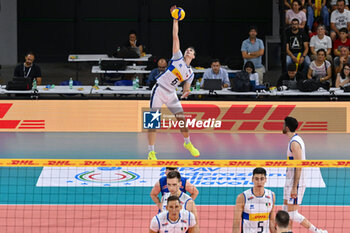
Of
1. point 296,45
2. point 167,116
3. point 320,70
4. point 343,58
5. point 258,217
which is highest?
point 296,45

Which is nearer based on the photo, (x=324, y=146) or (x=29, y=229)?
(x=29, y=229)

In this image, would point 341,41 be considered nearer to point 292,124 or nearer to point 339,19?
point 339,19

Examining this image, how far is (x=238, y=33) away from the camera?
110ft

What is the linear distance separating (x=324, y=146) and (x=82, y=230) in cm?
877

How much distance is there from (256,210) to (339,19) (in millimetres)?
15994

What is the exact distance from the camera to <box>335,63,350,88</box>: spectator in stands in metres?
22.4

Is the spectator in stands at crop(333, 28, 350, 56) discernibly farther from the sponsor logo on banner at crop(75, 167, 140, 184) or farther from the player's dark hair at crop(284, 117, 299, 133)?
the player's dark hair at crop(284, 117, 299, 133)

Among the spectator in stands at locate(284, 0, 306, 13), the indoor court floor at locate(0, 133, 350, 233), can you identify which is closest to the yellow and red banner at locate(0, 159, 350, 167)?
the indoor court floor at locate(0, 133, 350, 233)

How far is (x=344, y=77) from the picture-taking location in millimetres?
22562

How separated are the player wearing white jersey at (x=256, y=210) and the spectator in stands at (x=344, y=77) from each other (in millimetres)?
12063

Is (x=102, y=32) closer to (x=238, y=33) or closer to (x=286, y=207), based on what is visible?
(x=238, y=33)

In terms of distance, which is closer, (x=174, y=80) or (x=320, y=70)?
(x=174, y=80)

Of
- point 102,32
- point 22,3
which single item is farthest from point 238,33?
point 22,3

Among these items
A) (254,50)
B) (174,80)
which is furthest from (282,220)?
(254,50)
